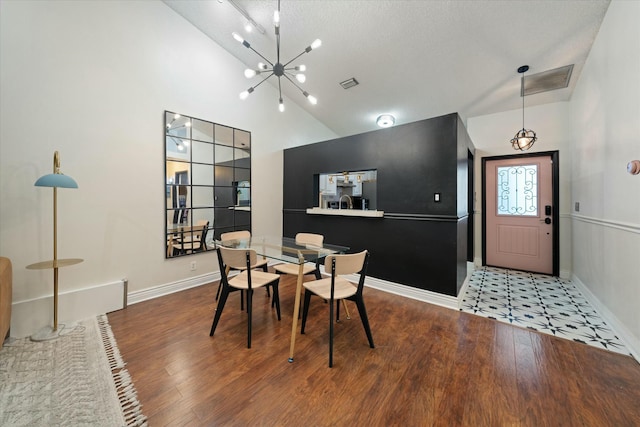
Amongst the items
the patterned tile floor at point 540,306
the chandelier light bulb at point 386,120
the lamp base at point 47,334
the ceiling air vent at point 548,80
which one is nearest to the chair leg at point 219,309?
the lamp base at point 47,334

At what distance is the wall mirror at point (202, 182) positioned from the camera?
3.20 metres

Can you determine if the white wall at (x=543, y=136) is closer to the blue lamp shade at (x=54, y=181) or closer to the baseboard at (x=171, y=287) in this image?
the baseboard at (x=171, y=287)

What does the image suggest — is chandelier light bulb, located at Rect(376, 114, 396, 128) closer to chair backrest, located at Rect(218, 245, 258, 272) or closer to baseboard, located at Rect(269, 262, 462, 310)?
baseboard, located at Rect(269, 262, 462, 310)

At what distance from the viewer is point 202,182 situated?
3.48 metres

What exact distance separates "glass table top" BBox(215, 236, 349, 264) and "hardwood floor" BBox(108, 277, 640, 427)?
0.70 m

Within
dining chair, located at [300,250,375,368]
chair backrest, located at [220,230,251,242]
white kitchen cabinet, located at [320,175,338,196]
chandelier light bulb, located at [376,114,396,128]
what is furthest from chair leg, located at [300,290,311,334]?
chandelier light bulb, located at [376,114,396,128]

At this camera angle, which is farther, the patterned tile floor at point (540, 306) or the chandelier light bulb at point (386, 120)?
the chandelier light bulb at point (386, 120)

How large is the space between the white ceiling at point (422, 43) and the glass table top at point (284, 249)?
2.69m

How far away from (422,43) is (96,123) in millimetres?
3883

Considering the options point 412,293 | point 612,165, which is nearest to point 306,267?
point 412,293

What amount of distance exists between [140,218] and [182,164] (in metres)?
0.86

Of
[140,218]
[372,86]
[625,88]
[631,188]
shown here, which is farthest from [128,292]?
[625,88]

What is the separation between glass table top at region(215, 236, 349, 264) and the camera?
2.15m

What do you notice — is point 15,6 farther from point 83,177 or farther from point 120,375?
point 120,375
